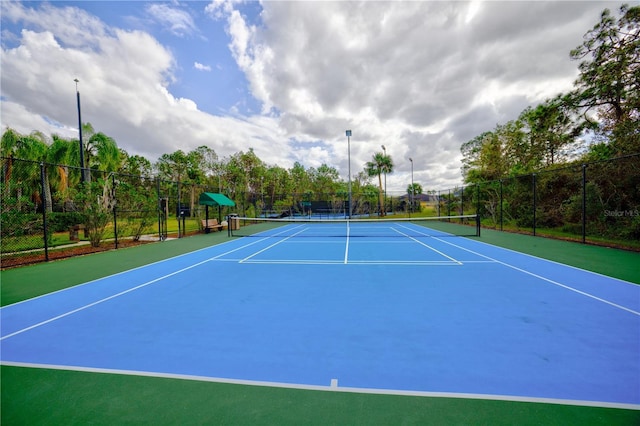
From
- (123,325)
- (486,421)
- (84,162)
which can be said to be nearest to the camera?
(486,421)

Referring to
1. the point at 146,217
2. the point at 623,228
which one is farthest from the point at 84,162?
the point at 623,228

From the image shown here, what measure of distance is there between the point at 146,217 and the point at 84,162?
26.2ft

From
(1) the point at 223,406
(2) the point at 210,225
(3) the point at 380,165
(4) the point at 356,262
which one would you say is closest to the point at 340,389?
(1) the point at 223,406

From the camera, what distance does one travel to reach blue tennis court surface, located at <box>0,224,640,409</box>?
8.58ft

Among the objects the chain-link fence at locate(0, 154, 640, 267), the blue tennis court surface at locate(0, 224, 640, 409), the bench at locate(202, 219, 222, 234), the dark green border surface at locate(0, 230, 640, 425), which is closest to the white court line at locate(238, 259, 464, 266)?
the blue tennis court surface at locate(0, 224, 640, 409)

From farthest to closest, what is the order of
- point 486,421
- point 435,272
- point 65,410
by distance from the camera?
point 435,272
point 65,410
point 486,421

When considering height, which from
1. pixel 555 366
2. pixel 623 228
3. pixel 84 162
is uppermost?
pixel 84 162

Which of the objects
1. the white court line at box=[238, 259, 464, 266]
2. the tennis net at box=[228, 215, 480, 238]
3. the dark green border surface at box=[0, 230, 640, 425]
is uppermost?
the tennis net at box=[228, 215, 480, 238]

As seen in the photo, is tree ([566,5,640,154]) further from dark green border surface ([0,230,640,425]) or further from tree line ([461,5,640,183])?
dark green border surface ([0,230,640,425])

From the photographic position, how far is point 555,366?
9.03ft

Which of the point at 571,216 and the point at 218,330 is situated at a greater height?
the point at 571,216

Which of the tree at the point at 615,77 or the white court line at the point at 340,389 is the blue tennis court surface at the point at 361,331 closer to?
the white court line at the point at 340,389

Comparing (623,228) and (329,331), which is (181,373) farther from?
(623,228)

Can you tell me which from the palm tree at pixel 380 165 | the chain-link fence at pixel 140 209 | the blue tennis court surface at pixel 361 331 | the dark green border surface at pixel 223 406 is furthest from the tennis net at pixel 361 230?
the palm tree at pixel 380 165
